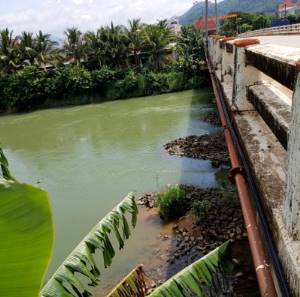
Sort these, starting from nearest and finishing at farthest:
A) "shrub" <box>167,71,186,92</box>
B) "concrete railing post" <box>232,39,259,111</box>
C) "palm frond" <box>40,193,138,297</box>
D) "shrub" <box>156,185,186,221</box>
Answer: "palm frond" <box>40,193,138,297</box>, "concrete railing post" <box>232,39,259,111</box>, "shrub" <box>156,185,186,221</box>, "shrub" <box>167,71,186,92</box>

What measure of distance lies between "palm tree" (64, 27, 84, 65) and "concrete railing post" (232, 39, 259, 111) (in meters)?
25.4

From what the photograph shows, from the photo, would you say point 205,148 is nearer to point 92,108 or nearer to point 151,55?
point 92,108

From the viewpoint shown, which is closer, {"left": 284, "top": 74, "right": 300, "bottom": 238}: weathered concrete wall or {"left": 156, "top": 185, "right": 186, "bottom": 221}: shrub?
{"left": 284, "top": 74, "right": 300, "bottom": 238}: weathered concrete wall

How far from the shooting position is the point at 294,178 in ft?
4.65

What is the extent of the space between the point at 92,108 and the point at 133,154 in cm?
1114

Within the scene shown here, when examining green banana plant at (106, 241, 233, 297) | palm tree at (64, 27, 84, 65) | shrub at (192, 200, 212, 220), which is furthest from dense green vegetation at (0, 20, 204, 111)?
green banana plant at (106, 241, 233, 297)

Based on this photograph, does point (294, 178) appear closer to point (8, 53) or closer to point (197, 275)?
point (197, 275)

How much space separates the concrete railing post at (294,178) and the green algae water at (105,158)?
520cm

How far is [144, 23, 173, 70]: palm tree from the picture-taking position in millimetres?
26794

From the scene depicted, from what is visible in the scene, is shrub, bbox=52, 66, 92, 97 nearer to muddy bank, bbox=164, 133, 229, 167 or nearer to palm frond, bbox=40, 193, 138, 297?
muddy bank, bbox=164, 133, 229, 167

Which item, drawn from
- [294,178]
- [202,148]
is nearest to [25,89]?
[202,148]

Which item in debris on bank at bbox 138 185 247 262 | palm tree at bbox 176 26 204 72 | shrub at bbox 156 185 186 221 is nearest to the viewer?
debris on bank at bbox 138 185 247 262

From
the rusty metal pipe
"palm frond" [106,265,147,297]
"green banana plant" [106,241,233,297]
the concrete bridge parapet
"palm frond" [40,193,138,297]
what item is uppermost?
the concrete bridge parapet

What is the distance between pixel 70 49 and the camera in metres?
27.9
